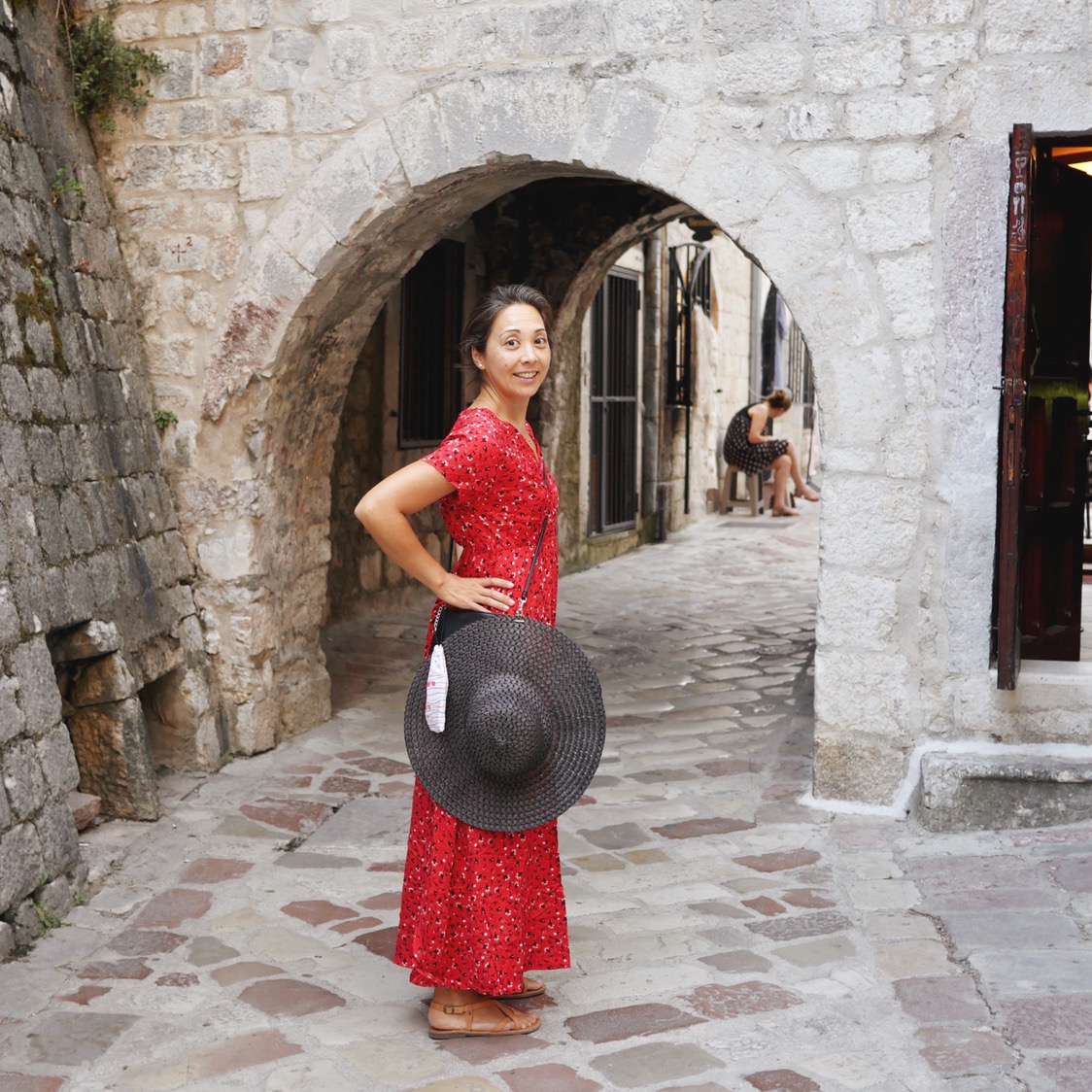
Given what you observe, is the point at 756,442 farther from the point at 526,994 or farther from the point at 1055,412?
the point at 526,994

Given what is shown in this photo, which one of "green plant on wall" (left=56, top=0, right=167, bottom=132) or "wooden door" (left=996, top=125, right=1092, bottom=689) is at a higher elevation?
"green plant on wall" (left=56, top=0, right=167, bottom=132)

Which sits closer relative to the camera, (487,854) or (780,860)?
(487,854)

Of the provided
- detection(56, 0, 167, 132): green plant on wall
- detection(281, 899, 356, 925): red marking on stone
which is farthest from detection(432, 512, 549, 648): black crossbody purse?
detection(56, 0, 167, 132): green plant on wall

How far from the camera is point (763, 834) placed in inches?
167

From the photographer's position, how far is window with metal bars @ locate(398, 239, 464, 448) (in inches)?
312

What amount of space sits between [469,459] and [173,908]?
1.75 metres

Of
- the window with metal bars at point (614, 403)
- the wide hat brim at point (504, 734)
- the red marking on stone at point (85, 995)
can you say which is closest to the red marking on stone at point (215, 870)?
the red marking on stone at point (85, 995)

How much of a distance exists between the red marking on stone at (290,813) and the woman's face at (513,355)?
2082mm

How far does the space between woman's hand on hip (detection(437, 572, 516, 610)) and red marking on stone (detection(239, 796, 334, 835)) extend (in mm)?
1845

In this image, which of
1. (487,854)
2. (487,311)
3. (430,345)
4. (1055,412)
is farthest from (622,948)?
(430,345)

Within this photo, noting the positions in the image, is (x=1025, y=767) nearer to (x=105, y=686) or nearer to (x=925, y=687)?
(x=925, y=687)

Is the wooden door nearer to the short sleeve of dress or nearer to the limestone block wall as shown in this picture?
the limestone block wall

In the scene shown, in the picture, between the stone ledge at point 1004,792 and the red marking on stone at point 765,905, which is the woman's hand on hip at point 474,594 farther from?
the stone ledge at point 1004,792

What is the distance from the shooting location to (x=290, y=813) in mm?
4555
